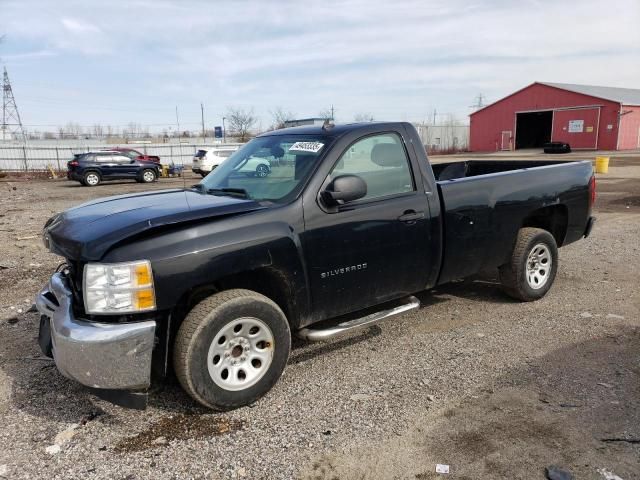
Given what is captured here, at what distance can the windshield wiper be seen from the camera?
13.1 feet

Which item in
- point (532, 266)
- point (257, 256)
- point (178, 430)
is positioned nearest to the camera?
point (178, 430)

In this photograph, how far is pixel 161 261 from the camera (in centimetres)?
304

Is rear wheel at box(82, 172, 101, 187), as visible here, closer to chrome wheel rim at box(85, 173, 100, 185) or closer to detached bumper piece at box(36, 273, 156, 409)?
chrome wheel rim at box(85, 173, 100, 185)

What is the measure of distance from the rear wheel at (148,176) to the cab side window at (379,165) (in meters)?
24.5

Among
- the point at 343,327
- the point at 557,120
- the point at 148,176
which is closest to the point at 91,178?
the point at 148,176

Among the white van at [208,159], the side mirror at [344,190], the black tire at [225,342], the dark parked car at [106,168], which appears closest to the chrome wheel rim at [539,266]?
the side mirror at [344,190]

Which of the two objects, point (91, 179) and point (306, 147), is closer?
point (306, 147)

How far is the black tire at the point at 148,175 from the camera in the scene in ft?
87.8

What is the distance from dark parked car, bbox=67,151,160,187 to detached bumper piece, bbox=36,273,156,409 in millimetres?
24303

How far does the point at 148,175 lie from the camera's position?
2695cm

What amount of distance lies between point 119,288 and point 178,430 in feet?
3.26

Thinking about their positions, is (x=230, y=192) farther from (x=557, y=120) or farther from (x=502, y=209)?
(x=557, y=120)

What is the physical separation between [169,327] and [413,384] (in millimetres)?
1803

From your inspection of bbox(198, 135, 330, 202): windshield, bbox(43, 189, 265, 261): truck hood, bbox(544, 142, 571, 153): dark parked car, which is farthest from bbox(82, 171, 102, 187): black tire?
bbox(544, 142, 571, 153): dark parked car
